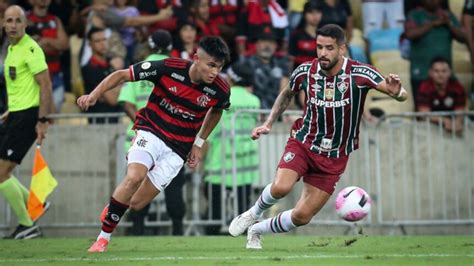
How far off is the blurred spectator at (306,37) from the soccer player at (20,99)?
467 centimetres

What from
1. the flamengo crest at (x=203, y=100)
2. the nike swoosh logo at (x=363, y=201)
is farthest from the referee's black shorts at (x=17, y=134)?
the nike swoosh logo at (x=363, y=201)

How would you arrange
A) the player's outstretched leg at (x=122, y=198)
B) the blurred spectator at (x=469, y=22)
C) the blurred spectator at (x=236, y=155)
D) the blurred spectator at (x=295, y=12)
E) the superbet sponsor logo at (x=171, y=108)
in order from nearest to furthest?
the player's outstretched leg at (x=122, y=198) → the superbet sponsor logo at (x=171, y=108) → the blurred spectator at (x=236, y=155) → the blurred spectator at (x=469, y=22) → the blurred spectator at (x=295, y=12)

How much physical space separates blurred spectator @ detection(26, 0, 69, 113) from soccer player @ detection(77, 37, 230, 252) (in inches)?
245

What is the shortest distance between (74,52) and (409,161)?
18.7 feet

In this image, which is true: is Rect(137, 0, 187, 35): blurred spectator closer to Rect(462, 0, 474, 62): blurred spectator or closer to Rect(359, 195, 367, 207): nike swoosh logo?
Rect(462, 0, 474, 62): blurred spectator

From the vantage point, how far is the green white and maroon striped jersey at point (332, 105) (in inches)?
524

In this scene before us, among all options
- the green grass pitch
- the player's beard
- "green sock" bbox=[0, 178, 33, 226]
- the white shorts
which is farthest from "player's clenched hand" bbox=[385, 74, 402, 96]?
"green sock" bbox=[0, 178, 33, 226]

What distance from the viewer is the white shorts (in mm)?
13453

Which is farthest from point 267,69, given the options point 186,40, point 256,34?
point 186,40

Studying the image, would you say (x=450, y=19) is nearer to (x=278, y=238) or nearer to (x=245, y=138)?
(x=245, y=138)

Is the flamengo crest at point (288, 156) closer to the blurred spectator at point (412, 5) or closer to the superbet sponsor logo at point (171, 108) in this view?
the superbet sponsor logo at point (171, 108)

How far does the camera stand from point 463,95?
1920 cm

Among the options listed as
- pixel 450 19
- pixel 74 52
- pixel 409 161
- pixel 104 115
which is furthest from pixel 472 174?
pixel 74 52

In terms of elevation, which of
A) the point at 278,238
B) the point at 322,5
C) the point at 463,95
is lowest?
the point at 278,238
